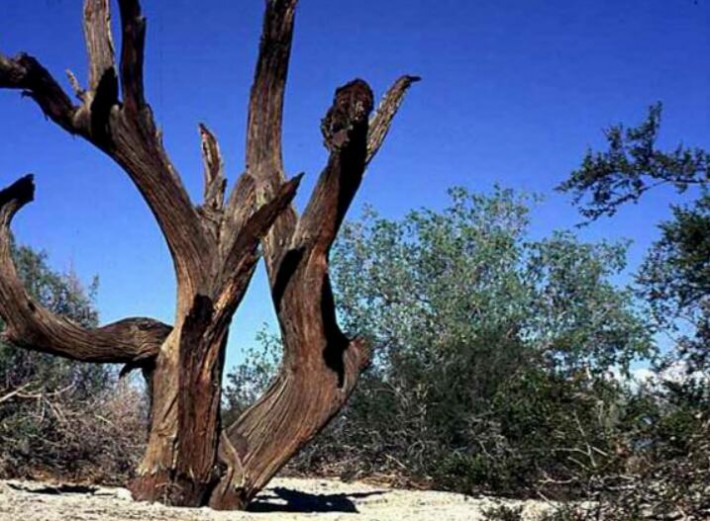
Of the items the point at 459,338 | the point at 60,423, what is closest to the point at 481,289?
the point at 459,338

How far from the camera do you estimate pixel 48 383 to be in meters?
13.3

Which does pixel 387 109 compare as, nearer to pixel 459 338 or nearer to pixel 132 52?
pixel 132 52

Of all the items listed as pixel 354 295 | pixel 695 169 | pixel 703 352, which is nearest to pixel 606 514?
pixel 703 352

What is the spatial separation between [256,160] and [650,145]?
344 centimetres

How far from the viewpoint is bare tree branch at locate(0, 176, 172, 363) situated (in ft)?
27.3

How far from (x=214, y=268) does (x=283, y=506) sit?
267 cm

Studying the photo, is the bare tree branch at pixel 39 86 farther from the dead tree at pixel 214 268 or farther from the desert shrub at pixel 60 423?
the desert shrub at pixel 60 423

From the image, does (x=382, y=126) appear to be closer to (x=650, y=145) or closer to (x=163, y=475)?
(x=650, y=145)

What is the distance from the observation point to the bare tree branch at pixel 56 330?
8336mm

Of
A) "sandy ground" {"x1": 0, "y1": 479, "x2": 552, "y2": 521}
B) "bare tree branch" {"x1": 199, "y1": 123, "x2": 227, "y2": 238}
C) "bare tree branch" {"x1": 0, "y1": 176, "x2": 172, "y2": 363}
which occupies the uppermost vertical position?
"bare tree branch" {"x1": 199, "y1": 123, "x2": 227, "y2": 238}

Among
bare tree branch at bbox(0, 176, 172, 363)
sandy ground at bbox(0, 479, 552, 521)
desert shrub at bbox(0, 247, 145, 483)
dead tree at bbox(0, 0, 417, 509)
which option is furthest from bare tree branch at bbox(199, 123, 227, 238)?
desert shrub at bbox(0, 247, 145, 483)

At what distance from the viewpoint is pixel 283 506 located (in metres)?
10.0

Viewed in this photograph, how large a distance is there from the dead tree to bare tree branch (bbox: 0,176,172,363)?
0.01 m

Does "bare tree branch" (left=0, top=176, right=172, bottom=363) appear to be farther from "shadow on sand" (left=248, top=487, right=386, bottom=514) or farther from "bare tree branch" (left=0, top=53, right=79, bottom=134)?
"shadow on sand" (left=248, top=487, right=386, bottom=514)
